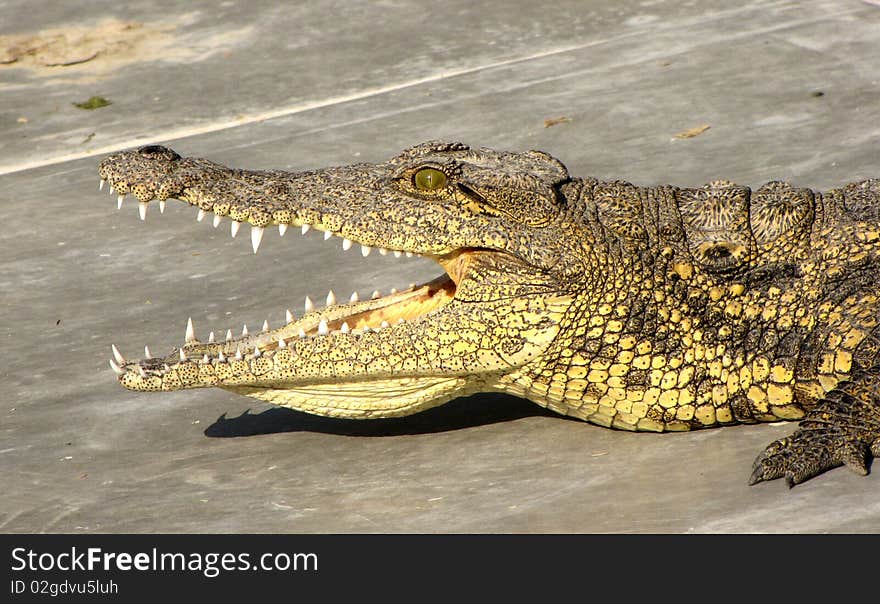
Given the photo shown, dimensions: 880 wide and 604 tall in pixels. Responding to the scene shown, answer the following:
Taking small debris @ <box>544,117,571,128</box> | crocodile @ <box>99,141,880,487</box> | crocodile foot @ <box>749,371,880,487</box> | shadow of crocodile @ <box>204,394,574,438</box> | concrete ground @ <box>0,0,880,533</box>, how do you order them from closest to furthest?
1. crocodile foot @ <box>749,371,880,487</box>
2. concrete ground @ <box>0,0,880,533</box>
3. crocodile @ <box>99,141,880,487</box>
4. shadow of crocodile @ <box>204,394,574,438</box>
5. small debris @ <box>544,117,571,128</box>

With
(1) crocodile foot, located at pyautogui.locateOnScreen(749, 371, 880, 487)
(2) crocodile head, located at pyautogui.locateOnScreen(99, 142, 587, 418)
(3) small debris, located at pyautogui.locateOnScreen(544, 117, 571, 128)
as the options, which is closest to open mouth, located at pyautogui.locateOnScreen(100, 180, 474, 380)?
(2) crocodile head, located at pyautogui.locateOnScreen(99, 142, 587, 418)

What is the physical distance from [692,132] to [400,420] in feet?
16.2

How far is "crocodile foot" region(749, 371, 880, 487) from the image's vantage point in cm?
489

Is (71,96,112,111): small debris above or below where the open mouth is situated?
above

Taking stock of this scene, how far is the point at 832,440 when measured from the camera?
16.3 feet

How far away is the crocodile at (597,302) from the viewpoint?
557 cm

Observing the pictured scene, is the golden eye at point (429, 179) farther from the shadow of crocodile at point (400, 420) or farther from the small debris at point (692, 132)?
the small debris at point (692, 132)

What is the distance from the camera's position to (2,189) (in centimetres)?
1083

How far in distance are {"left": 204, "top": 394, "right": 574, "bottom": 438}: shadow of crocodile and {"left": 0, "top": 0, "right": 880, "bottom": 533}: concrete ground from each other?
2cm

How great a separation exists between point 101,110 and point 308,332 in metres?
7.44

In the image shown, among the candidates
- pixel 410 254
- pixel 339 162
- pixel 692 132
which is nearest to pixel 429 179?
pixel 410 254

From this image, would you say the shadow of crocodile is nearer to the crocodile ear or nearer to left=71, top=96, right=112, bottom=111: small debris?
the crocodile ear

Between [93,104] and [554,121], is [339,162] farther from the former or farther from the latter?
[93,104]

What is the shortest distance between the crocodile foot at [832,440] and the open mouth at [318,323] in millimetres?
1545
